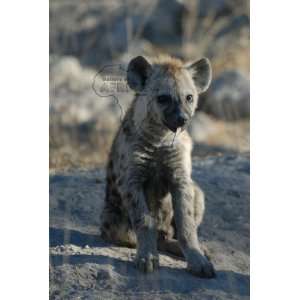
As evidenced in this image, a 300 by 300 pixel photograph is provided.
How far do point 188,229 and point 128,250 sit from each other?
0.42 m

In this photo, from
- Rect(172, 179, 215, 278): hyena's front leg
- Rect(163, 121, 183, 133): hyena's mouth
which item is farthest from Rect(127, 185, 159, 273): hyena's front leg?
Rect(163, 121, 183, 133): hyena's mouth

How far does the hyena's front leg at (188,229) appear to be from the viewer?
3.73 meters

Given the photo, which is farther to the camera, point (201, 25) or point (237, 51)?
point (201, 25)

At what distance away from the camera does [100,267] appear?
12.1 feet

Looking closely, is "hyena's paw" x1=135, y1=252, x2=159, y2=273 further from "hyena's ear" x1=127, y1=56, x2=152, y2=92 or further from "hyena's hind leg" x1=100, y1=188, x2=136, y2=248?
"hyena's ear" x1=127, y1=56, x2=152, y2=92

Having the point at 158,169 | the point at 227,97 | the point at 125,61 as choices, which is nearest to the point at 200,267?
the point at 158,169

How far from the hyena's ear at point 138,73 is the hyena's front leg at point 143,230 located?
0.63 m
